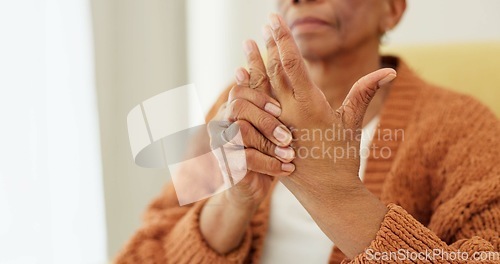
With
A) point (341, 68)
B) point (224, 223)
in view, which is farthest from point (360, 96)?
point (224, 223)

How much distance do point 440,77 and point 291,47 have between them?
49 cm

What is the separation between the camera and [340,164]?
451 mm

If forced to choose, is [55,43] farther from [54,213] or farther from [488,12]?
[488,12]

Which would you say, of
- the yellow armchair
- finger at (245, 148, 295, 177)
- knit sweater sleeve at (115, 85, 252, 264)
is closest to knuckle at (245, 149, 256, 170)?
finger at (245, 148, 295, 177)

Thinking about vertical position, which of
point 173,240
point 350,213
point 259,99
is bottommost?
point 173,240

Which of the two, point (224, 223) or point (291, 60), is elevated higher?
point (291, 60)

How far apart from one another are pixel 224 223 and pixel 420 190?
0.81ft

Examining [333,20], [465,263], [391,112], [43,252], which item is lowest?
[43,252]

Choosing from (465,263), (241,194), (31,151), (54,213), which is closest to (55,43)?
(31,151)

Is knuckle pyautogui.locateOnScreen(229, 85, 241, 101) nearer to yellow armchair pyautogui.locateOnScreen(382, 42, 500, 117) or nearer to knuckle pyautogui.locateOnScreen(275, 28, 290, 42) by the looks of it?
knuckle pyautogui.locateOnScreen(275, 28, 290, 42)

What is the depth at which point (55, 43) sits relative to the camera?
0.83m

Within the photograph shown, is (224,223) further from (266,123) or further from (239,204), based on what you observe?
(266,123)

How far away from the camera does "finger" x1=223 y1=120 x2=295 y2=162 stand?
0.46 metres

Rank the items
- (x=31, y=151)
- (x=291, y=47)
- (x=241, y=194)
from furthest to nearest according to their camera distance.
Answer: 1. (x=31, y=151)
2. (x=241, y=194)
3. (x=291, y=47)
